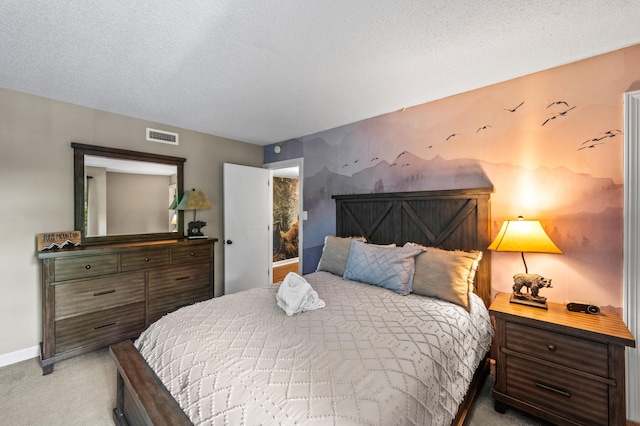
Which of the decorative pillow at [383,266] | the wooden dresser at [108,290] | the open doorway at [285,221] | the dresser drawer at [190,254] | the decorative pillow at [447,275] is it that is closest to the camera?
the decorative pillow at [447,275]

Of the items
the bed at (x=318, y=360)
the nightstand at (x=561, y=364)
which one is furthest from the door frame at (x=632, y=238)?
the bed at (x=318, y=360)

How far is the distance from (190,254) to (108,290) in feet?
2.67

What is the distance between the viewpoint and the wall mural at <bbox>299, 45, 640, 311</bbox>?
1797 millimetres

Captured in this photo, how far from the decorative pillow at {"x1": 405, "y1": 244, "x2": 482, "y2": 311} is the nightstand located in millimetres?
228

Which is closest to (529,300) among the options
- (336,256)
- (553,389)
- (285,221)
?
(553,389)

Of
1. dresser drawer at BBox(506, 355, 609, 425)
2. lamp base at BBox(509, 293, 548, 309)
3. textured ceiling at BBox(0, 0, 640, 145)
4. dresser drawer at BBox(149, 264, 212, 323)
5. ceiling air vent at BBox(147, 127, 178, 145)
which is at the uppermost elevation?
textured ceiling at BBox(0, 0, 640, 145)

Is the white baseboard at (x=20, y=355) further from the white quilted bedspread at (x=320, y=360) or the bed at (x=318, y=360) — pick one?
the white quilted bedspread at (x=320, y=360)

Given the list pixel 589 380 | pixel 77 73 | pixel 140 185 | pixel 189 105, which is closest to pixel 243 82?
pixel 189 105

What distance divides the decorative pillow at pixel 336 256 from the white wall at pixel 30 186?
2650 millimetres

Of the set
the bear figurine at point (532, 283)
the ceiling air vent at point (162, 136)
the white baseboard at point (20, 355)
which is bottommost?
the white baseboard at point (20, 355)

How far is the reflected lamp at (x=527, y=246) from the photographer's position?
1.81 m

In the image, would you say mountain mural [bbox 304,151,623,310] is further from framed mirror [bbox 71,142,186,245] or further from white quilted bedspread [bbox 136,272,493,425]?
framed mirror [bbox 71,142,186,245]

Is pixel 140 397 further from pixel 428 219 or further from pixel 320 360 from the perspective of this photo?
pixel 428 219

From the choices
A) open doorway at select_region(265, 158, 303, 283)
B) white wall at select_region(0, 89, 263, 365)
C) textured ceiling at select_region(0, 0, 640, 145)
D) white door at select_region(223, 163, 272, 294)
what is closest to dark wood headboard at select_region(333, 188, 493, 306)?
textured ceiling at select_region(0, 0, 640, 145)
